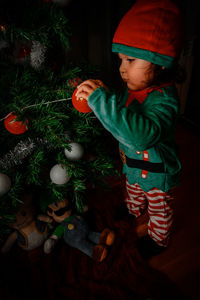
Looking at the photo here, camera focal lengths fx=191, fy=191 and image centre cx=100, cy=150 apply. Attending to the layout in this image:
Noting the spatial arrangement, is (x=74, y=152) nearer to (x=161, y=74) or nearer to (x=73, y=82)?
(x=73, y=82)

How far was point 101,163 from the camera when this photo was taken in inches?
28.3

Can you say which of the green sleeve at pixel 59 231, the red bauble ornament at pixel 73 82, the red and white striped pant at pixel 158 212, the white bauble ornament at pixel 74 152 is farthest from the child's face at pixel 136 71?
the green sleeve at pixel 59 231

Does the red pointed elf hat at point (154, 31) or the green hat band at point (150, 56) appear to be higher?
the red pointed elf hat at point (154, 31)

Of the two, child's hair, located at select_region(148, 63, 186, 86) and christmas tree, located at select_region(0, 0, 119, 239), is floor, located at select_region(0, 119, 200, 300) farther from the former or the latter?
child's hair, located at select_region(148, 63, 186, 86)

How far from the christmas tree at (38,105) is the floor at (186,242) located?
57cm

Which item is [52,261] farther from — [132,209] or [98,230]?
[132,209]

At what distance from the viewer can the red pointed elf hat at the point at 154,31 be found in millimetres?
449

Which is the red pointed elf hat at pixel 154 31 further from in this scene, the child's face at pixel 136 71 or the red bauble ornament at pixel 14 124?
the red bauble ornament at pixel 14 124

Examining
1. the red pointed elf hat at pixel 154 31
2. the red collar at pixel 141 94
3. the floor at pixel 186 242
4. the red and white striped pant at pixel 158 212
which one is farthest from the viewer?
the floor at pixel 186 242

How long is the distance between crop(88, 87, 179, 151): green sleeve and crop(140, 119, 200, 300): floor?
699 mm

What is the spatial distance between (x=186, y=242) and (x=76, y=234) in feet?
1.84

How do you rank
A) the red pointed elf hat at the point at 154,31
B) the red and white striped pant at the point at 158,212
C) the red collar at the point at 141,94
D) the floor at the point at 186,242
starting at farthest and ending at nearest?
1. the floor at the point at 186,242
2. the red and white striped pant at the point at 158,212
3. the red collar at the point at 141,94
4. the red pointed elf hat at the point at 154,31

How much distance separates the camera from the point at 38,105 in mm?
529

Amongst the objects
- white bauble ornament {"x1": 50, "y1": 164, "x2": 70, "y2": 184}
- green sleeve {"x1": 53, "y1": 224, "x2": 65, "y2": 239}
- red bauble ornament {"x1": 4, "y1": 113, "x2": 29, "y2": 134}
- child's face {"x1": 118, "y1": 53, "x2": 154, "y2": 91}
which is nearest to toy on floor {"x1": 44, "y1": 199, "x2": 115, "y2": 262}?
green sleeve {"x1": 53, "y1": 224, "x2": 65, "y2": 239}
